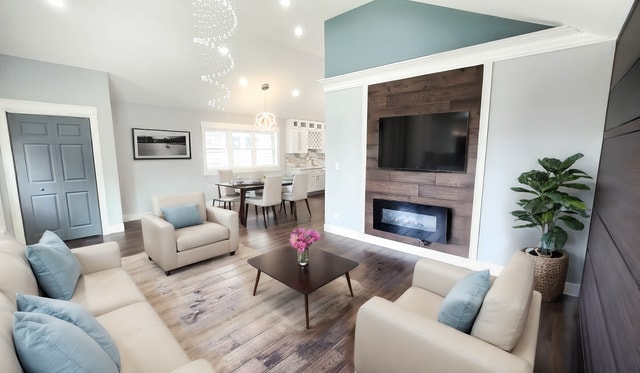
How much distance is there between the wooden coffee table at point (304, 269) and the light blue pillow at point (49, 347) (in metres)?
1.31

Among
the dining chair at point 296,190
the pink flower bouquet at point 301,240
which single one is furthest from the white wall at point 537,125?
the dining chair at point 296,190

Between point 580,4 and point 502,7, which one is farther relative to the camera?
point 502,7

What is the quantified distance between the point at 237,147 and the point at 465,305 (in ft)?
Answer: 22.1

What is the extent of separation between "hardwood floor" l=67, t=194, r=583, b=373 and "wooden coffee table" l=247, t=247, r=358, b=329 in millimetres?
277

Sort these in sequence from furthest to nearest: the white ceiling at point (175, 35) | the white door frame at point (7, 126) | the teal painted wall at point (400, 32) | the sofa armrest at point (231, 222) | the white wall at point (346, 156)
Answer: the white wall at point (346, 156), the white door frame at point (7, 126), the sofa armrest at point (231, 222), the teal painted wall at point (400, 32), the white ceiling at point (175, 35)

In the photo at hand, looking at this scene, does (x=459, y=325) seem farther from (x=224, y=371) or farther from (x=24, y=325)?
(x=24, y=325)

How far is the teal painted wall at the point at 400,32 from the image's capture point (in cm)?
288

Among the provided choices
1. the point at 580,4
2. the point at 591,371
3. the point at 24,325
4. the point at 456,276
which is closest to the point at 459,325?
the point at 456,276

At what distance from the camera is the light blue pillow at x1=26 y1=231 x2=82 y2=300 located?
171 centimetres

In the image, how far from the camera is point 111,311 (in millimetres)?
1711

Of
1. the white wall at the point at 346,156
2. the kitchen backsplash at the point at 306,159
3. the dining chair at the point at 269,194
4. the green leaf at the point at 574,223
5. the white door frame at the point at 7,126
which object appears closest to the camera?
the green leaf at the point at 574,223

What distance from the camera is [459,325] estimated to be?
1320 millimetres

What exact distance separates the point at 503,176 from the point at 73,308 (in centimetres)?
352

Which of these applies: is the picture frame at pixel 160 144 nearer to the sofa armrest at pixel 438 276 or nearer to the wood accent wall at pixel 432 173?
the wood accent wall at pixel 432 173
